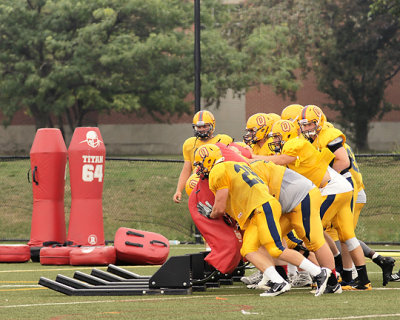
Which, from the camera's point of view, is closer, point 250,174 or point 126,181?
point 250,174

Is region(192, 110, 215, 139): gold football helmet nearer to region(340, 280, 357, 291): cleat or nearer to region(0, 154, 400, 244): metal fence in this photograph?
region(340, 280, 357, 291): cleat

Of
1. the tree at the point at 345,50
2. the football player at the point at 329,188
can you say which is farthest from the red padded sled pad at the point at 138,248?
the tree at the point at 345,50

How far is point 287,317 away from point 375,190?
11.6m

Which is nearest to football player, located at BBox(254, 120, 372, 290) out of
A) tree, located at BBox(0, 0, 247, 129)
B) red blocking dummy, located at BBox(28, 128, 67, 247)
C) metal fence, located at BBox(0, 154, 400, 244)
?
red blocking dummy, located at BBox(28, 128, 67, 247)

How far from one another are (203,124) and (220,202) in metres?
2.52

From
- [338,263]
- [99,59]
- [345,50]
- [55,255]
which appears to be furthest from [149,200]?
[345,50]

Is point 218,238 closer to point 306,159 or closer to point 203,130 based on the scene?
point 306,159

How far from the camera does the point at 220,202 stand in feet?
26.6

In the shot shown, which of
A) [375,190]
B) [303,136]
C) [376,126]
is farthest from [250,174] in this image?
[376,126]

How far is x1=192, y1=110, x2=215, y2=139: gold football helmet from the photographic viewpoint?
1048cm

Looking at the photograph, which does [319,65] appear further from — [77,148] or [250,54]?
[77,148]

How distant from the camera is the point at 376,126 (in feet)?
101

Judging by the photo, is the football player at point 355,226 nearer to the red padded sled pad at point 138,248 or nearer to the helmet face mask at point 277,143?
the helmet face mask at point 277,143

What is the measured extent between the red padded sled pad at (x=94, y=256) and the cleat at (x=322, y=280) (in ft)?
14.4
